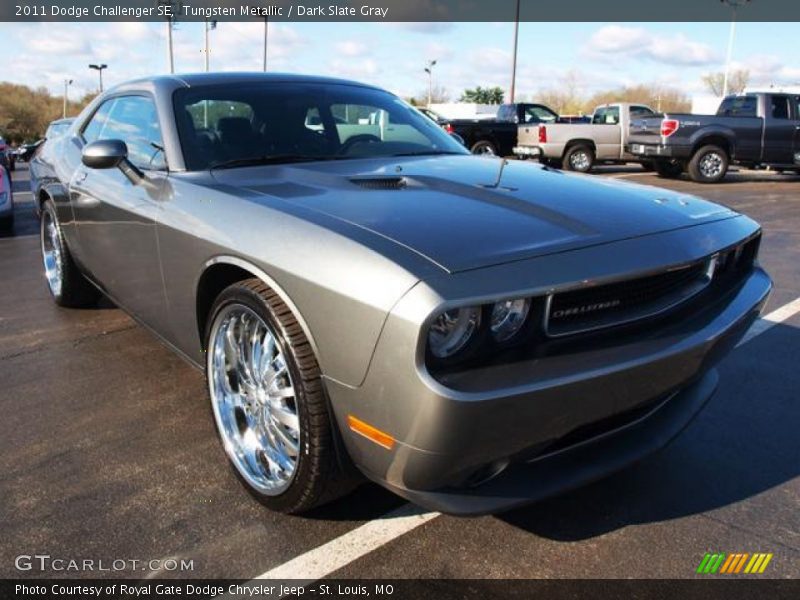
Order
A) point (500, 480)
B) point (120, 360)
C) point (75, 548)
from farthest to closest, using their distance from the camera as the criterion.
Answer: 1. point (120, 360)
2. point (75, 548)
3. point (500, 480)

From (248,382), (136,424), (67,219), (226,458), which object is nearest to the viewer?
(248,382)

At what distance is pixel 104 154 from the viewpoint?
3.11 m

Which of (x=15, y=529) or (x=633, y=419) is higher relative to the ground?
(x=633, y=419)

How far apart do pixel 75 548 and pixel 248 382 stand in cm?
78

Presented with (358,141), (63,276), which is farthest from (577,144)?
(358,141)

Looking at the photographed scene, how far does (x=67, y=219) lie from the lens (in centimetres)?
434

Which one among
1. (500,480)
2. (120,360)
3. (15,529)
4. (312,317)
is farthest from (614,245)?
(120,360)

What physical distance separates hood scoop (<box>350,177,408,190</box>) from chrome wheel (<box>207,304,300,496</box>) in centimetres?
68

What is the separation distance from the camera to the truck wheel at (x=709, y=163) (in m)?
14.8

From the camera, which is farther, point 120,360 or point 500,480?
point 120,360

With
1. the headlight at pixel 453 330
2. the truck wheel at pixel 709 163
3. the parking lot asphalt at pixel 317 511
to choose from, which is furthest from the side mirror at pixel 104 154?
the truck wheel at pixel 709 163

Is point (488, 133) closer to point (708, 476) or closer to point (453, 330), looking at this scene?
point (708, 476)

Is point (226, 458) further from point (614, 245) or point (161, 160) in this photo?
point (614, 245)

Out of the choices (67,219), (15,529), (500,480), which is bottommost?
(15,529)
